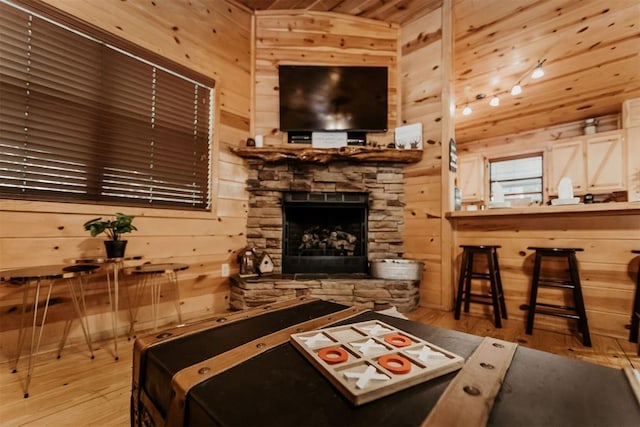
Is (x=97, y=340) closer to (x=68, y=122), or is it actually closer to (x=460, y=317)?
(x=68, y=122)

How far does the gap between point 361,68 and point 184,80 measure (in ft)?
5.74

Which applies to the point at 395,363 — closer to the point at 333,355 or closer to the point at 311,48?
the point at 333,355

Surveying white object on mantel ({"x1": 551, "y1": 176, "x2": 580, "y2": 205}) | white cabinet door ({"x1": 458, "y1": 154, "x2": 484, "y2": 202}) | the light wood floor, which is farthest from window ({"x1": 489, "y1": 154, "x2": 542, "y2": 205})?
the light wood floor

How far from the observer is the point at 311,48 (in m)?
3.00

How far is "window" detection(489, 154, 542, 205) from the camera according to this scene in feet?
16.0

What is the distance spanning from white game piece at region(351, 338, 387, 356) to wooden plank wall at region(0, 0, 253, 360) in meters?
1.99

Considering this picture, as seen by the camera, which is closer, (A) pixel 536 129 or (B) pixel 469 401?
(B) pixel 469 401

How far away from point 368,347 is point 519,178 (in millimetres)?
5638

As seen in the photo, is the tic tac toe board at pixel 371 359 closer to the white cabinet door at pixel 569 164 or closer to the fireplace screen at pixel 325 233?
the fireplace screen at pixel 325 233

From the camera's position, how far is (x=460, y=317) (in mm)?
2432

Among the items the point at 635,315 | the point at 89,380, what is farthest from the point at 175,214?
the point at 635,315

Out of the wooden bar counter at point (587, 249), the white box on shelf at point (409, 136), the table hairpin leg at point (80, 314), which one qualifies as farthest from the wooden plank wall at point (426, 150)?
the table hairpin leg at point (80, 314)

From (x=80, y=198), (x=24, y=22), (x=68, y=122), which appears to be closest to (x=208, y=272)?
(x=80, y=198)

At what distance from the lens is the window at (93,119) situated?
1.67 metres
